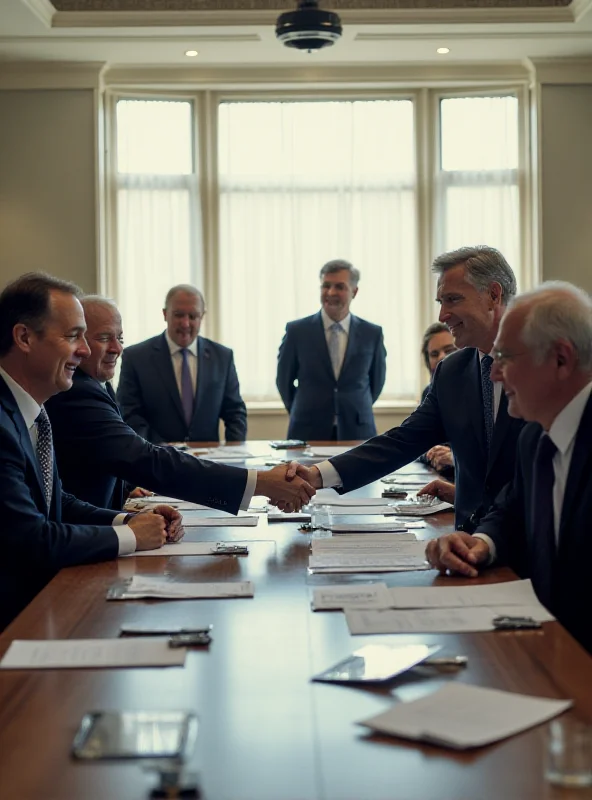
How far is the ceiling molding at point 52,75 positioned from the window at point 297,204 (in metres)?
0.61

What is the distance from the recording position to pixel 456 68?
31.5 feet

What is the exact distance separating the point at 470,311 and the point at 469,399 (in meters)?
0.33

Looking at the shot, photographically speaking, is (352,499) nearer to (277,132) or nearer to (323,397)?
(323,397)

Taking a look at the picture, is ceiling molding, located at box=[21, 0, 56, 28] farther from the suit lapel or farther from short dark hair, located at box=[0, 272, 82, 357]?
short dark hair, located at box=[0, 272, 82, 357]

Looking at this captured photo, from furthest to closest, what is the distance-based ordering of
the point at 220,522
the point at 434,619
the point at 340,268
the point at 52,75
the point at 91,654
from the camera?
the point at 52,75, the point at 340,268, the point at 220,522, the point at 434,619, the point at 91,654

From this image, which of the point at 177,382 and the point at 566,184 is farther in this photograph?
the point at 566,184

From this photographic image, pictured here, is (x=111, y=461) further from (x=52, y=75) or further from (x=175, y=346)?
(x=52, y=75)

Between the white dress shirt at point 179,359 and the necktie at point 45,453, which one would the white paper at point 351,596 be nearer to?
the necktie at point 45,453

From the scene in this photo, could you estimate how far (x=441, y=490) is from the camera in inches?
165

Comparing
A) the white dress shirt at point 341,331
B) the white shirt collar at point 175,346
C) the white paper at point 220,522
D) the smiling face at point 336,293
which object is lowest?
the white paper at point 220,522

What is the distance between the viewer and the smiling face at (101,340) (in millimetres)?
4137

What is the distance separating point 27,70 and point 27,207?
3.82ft

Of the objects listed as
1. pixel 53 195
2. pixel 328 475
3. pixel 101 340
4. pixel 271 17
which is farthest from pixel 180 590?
pixel 53 195

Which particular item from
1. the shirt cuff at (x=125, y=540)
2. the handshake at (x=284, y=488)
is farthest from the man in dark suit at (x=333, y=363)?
the shirt cuff at (x=125, y=540)
